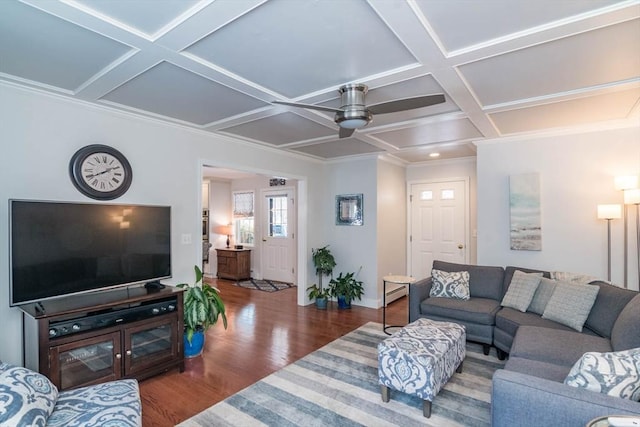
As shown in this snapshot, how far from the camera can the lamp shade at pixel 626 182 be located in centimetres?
335

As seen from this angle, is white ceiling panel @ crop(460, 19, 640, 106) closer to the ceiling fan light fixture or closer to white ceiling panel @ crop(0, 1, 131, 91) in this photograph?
the ceiling fan light fixture

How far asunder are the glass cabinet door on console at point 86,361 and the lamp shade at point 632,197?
16.1 feet

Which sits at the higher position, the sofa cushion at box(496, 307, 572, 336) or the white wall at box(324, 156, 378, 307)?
the white wall at box(324, 156, 378, 307)

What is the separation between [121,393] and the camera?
1.84 m

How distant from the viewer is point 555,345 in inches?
96.2


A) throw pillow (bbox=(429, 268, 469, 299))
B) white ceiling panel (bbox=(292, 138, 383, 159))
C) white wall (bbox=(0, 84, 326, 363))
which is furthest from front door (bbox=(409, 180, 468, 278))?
white wall (bbox=(0, 84, 326, 363))

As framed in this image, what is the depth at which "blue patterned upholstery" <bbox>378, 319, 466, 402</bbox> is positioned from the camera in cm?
236

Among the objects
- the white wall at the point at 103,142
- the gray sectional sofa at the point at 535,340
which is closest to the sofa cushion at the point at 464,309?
the gray sectional sofa at the point at 535,340

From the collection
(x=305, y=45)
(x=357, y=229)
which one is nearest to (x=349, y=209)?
(x=357, y=229)

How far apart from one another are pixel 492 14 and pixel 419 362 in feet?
7.25

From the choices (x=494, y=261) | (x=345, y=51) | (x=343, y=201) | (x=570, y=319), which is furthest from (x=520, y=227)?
(x=345, y=51)

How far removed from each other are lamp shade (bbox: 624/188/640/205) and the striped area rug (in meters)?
2.07

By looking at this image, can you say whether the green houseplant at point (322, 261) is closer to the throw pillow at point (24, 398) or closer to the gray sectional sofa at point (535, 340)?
the gray sectional sofa at point (535, 340)

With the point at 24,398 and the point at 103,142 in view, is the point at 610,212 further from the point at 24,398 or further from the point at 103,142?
the point at 103,142
